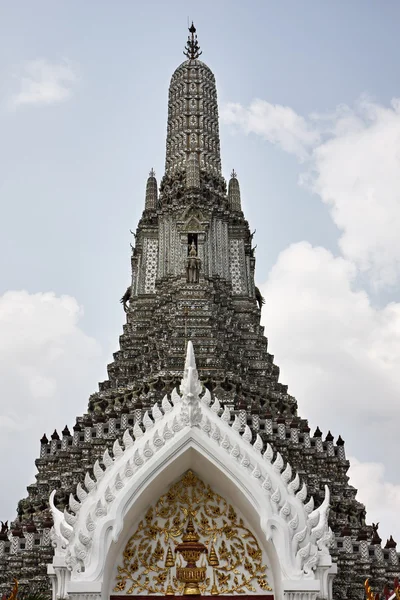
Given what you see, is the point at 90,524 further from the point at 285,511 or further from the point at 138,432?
the point at 285,511

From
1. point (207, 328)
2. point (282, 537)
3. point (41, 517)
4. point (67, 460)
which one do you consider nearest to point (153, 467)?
point (282, 537)

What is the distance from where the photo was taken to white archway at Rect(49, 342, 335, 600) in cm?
1316

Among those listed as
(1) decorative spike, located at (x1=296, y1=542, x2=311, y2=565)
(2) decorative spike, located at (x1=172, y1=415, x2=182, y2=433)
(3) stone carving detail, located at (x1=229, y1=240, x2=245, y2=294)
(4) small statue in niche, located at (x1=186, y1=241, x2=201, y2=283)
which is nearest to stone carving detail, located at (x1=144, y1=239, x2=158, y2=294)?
(3) stone carving detail, located at (x1=229, y1=240, x2=245, y2=294)

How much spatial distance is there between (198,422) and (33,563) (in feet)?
26.0

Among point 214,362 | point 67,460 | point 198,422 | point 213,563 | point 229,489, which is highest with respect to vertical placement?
point 214,362

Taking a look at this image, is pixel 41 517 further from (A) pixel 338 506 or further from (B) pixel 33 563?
(A) pixel 338 506

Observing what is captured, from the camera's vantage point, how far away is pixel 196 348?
28766mm

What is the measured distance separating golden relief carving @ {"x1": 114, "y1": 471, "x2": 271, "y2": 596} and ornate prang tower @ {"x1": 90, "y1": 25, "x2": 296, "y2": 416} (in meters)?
9.96

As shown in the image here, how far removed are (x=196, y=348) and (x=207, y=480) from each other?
14354 millimetres

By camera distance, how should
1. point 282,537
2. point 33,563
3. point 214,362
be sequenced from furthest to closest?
point 214,362 < point 33,563 < point 282,537

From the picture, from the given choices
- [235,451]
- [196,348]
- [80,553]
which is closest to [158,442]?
[235,451]

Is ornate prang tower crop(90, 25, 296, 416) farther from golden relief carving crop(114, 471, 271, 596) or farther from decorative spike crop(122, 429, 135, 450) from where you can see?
decorative spike crop(122, 429, 135, 450)

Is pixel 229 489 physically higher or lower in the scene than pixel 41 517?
lower

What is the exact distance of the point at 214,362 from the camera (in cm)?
2798
